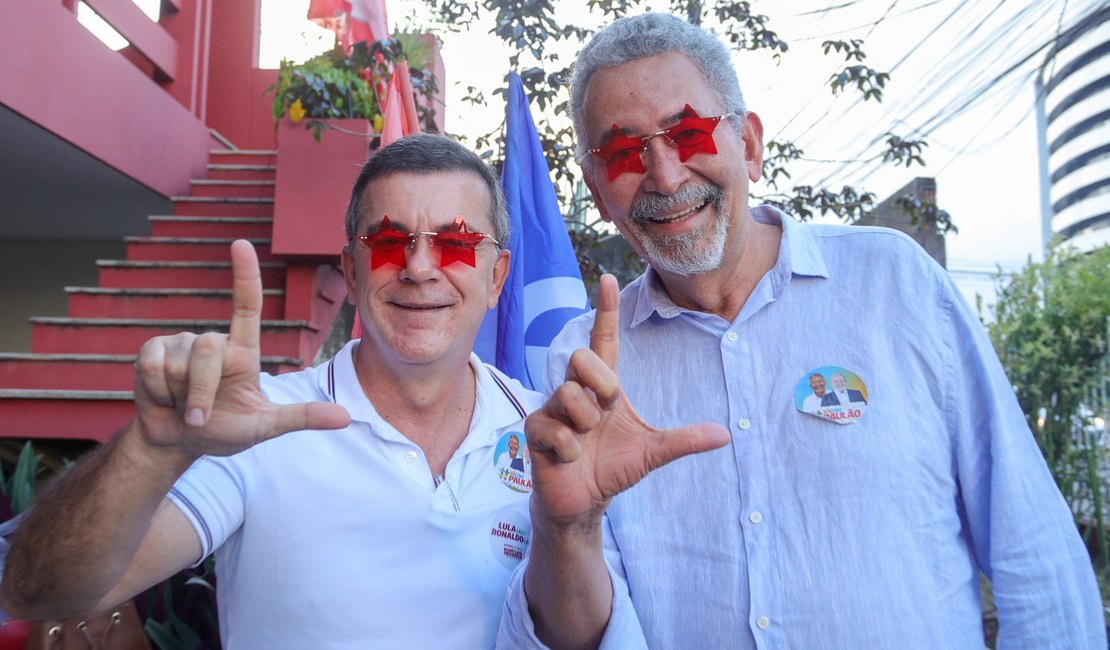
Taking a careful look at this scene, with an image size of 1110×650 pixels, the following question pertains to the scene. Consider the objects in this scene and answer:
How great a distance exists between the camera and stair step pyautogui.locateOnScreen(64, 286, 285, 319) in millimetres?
5602

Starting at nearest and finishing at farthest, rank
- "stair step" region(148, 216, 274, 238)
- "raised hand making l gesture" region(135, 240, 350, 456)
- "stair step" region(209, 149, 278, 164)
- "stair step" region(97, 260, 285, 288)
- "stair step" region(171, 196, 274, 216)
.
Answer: "raised hand making l gesture" region(135, 240, 350, 456), "stair step" region(97, 260, 285, 288), "stair step" region(148, 216, 274, 238), "stair step" region(171, 196, 274, 216), "stair step" region(209, 149, 278, 164)

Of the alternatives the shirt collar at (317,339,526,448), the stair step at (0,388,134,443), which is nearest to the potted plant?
the stair step at (0,388,134,443)

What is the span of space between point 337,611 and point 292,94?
4288mm

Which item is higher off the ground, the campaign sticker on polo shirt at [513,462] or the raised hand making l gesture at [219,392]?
the raised hand making l gesture at [219,392]

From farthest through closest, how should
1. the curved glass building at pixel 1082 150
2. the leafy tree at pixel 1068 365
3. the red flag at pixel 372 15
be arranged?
the curved glass building at pixel 1082 150, the leafy tree at pixel 1068 365, the red flag at pixel 372 15

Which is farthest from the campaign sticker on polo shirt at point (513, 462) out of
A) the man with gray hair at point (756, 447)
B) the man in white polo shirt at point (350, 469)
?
the man with gray hair at point (756, 447)

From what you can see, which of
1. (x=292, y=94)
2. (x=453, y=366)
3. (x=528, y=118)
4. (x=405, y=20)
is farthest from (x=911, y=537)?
(x=405, y=20)

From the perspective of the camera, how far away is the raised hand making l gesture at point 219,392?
1.31 meters

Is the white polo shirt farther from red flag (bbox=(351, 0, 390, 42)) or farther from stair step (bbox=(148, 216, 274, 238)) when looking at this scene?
stair step (bbox=(148, 216, 274, 238))

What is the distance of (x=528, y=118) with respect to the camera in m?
3.61

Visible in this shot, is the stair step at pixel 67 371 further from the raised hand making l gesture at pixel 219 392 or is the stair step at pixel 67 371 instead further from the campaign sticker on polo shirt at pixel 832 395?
the campaign sticker on polo shirt at pixel 832 395

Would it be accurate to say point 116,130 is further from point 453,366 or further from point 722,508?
point 722,508

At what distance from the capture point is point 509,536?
6.40 ft

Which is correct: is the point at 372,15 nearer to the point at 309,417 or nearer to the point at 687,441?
the point at 309,417
